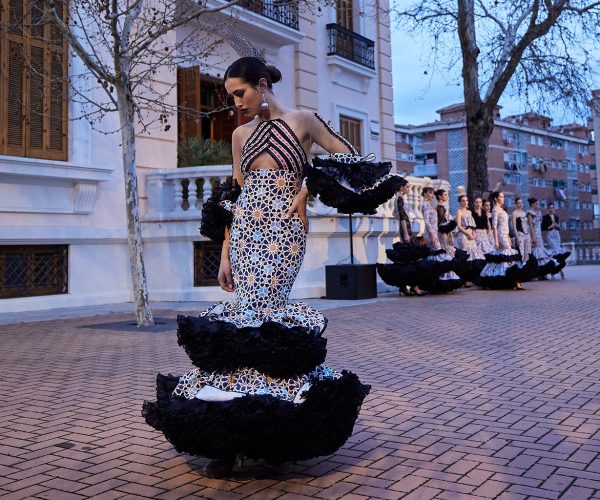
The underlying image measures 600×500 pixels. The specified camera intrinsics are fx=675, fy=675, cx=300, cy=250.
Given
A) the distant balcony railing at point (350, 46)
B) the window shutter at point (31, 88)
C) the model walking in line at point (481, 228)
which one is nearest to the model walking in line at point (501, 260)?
the model walking in line at point (481, 228)

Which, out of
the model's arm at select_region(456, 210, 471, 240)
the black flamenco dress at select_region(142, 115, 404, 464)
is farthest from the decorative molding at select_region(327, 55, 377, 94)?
the black flamenco dress at select_region(142, 115, 404, 464)

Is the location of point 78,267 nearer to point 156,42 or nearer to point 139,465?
point 156,42

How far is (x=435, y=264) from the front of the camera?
47.5 feet

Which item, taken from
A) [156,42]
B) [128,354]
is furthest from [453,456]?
[156,42]

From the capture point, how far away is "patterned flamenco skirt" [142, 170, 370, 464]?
307 cm

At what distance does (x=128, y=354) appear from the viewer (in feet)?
24.2

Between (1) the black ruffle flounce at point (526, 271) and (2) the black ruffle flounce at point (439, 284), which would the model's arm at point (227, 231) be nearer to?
(2) the black ruffle flounce at point (439, 284)

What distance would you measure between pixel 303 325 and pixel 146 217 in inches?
425

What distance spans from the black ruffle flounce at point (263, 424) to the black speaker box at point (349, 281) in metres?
10.5

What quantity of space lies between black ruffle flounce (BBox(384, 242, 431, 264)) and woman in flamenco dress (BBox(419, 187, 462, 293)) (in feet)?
0.81

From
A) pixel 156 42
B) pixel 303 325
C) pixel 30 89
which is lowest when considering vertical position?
→ pixel 303 325

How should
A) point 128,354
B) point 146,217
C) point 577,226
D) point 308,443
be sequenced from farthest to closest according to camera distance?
point 577,226
point 146,217
point 128,354
point 308,443

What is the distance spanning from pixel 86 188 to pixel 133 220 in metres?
2.94

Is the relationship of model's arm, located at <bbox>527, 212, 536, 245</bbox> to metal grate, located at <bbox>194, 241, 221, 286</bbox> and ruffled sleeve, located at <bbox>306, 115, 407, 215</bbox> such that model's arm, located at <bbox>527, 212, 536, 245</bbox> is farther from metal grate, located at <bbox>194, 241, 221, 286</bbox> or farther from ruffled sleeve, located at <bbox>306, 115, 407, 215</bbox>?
ruffled sleeve, located at <bbox>306, 115, 407, 215</bbox>
